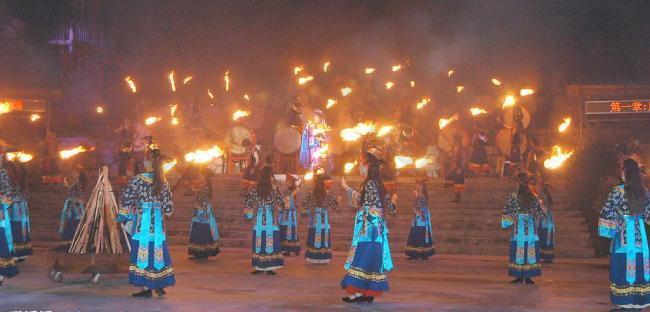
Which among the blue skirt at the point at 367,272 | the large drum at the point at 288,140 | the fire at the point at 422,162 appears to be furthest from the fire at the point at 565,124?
the blue skirt at the point at 367,272

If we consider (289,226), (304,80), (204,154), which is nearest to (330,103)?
(304,80)

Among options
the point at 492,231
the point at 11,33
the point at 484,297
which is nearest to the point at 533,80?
the point at 492,231

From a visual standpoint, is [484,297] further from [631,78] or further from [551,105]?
[631,78]

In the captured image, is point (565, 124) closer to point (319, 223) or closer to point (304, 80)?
point (304, 80)

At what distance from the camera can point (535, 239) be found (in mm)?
12438

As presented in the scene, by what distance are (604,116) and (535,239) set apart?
1439cm

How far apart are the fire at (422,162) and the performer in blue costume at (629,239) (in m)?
15.3

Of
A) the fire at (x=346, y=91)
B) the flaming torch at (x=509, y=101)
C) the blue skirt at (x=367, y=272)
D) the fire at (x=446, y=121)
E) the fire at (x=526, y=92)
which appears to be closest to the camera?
the blue skirt at (x=367, y=272)

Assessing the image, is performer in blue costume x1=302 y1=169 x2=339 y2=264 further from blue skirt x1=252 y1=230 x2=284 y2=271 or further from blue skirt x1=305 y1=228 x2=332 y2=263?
blue skirt x1=252 y1=230 x2=284 y2=271

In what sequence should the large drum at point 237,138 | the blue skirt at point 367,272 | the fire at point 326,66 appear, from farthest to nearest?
the fire at point 326,66 < the large drum at point 237,138 < the blue skirt at point 367,272

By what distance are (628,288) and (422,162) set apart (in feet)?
53.5

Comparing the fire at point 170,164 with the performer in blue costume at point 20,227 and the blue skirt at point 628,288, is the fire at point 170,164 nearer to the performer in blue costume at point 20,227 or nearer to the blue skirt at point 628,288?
the performer in blue costume at point 20,227

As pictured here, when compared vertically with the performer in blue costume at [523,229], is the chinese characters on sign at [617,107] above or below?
above

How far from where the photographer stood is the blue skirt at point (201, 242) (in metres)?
15.4
